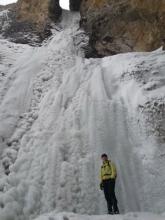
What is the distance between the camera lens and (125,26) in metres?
14.0

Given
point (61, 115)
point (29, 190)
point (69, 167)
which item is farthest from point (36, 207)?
point (61, 115)

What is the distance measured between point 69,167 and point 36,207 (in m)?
1.29

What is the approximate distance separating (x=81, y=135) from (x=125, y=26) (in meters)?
5.51

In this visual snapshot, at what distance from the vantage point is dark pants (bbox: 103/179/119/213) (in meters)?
8.24

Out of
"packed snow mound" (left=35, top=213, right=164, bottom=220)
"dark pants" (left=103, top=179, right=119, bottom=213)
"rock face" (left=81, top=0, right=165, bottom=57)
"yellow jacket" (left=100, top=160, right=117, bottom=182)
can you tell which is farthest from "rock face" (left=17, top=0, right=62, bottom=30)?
"packed snow mound" (left=35, top=213, right=164, bottom=220)

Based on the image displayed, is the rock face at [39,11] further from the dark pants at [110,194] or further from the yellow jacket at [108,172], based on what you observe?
the dark pants at [110,194]

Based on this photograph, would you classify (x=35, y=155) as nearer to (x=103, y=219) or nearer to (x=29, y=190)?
(x=29, y=190)

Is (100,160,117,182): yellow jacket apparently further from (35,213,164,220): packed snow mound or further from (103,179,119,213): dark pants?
(35,213,164,220): packed snow mound

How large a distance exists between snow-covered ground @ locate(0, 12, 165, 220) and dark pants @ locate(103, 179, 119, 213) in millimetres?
411

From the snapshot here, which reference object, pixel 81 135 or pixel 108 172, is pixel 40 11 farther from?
pixel 108 172

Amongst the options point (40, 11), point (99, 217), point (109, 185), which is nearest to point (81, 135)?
point (109, 185)

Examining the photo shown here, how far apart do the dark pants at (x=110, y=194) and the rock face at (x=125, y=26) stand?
20.0ft

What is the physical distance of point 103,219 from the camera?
24.1ft

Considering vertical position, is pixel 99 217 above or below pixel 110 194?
below
